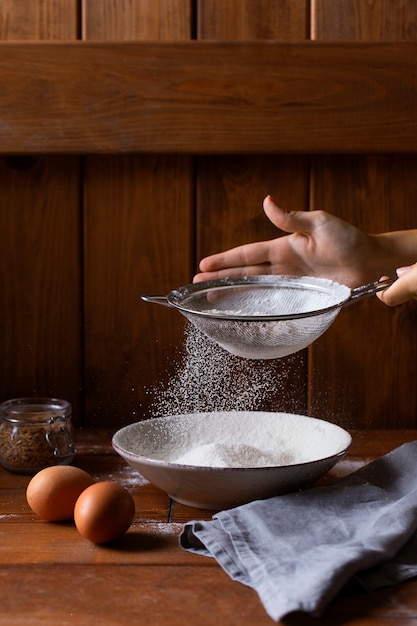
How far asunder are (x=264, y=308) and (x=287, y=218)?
15cm

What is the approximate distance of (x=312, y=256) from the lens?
1.34m

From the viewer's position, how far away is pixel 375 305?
4.87ft

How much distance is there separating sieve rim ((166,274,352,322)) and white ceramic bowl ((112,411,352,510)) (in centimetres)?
17

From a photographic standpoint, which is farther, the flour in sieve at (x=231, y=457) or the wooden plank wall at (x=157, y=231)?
the wooden plank wall at (x=157, y=231)

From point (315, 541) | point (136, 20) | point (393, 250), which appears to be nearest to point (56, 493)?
point (315, 541)

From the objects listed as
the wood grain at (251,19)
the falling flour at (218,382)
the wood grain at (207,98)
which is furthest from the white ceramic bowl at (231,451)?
the wood grain at (251,19)

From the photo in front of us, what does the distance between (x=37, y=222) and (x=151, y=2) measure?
400 millimetres

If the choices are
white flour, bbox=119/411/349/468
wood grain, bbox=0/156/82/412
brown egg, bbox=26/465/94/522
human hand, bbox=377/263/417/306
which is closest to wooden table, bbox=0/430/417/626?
brown egg, bbox=26/465/94/522

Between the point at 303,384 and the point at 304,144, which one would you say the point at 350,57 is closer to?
the point at 304,144

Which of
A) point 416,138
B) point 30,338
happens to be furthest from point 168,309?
point 416,138

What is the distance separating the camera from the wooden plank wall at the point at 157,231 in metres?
1.42

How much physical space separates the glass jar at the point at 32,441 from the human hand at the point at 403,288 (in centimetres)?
48

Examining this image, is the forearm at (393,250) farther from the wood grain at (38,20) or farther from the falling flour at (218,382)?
the wood grain at (38,20)

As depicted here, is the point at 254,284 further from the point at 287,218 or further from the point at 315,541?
the point at 315,541
